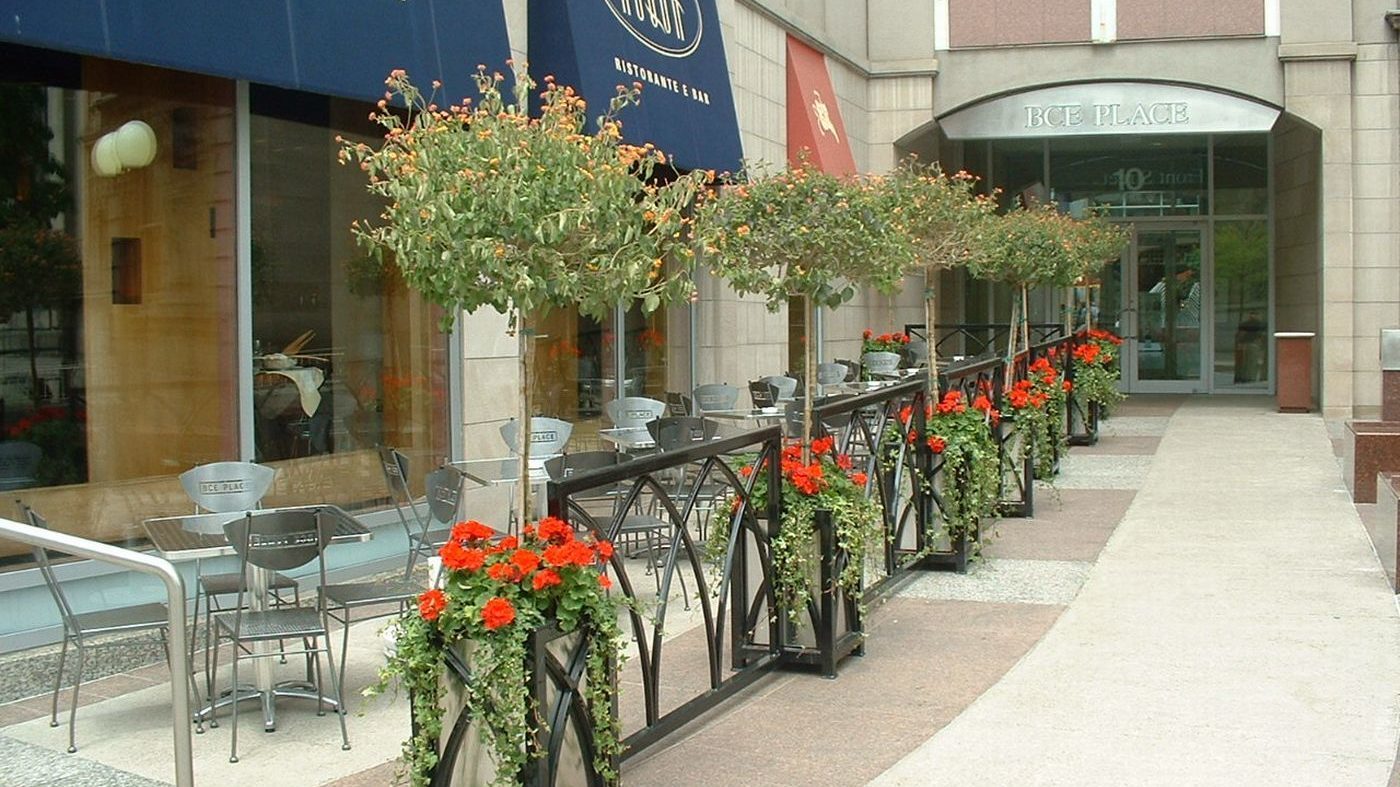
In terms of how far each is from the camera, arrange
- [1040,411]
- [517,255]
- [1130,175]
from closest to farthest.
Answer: [517,255] → [1040,411] → [1130,175]

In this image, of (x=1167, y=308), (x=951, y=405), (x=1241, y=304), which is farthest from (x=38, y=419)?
(x=1241, y=304)

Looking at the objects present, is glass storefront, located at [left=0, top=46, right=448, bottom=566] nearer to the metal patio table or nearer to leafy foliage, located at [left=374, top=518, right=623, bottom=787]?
the metal patio table

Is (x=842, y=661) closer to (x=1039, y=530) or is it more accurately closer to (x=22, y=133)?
(x=1039, y=530)

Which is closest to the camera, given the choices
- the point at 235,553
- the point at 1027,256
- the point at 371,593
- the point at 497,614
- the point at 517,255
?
the point at 497,614

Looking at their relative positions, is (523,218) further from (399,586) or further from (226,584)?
(226,584)

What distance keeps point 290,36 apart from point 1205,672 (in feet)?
21.0

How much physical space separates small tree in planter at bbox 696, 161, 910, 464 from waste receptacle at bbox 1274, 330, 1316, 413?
14379mm

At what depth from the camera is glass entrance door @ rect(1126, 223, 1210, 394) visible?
25859mm

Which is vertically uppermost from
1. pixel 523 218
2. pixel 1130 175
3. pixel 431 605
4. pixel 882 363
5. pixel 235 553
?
pixel 1130 175

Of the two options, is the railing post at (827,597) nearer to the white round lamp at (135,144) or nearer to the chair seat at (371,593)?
the chair seat at (371,593)

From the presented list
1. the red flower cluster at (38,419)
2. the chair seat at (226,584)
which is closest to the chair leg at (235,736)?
the chair seat at (226,584)

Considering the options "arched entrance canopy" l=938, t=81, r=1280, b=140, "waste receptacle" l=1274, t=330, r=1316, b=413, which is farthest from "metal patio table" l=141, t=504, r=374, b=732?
"waste receptacle" l=1274, t=330, r=1316, b=413

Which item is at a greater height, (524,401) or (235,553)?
(524,401)

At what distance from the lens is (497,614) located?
13.7ft
